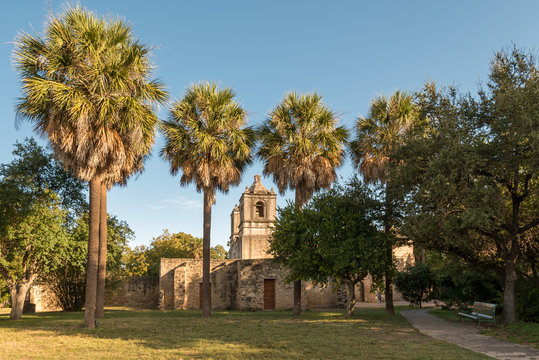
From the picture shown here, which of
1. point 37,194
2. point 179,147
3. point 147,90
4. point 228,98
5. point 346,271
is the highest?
point 228,98

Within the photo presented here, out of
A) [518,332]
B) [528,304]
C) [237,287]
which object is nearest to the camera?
[518,332]

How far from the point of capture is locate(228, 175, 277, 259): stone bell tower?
1734 inches

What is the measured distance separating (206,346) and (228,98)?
36.3 ft

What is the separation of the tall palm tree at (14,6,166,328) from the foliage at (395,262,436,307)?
16639 millimetres

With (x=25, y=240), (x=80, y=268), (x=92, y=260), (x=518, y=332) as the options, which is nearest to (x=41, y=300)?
(x=80, y=268)

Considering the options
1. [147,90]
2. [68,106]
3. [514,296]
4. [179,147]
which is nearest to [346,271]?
[514,296]

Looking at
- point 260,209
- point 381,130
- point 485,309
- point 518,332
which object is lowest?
point 518,332

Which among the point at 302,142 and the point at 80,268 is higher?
the point at 302,142

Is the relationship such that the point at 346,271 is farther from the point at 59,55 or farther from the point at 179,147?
the point at 59,55

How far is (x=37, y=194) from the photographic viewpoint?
17766mm

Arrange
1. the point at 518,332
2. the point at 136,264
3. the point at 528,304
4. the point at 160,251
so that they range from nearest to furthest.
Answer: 1. the point at 518,332
2. the point at 528,304
3. the point at 136,264
4. the point at 160,251

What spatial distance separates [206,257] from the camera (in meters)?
17.7

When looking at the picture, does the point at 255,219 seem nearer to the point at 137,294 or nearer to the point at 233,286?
the point at 137,294

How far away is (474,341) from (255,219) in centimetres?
3477
